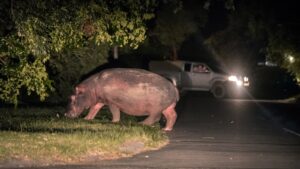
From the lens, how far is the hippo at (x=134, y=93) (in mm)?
18516

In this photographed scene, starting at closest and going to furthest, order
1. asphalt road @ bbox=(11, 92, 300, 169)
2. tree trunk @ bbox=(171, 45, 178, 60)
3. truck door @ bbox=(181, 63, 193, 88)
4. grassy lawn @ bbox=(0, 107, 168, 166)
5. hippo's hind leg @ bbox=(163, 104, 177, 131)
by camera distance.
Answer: grassy lawn @ bbox=(0, 107, 168, 166) < asphalt road @ bbox=(11, 92, 300, 169) < hippo's hind leg @ bbox=(163, 104, 177, 131) < truck door @ bbox=(181, 63, 193, 88) < tree trunk @ bbox=(171, 45, 178, 60)

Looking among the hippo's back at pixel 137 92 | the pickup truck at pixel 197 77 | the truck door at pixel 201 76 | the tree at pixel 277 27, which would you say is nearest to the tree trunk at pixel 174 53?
the tree at pixel 277 27

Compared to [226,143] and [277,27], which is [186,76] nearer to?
[277,27]

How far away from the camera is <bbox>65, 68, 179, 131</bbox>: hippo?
1852 centimetres

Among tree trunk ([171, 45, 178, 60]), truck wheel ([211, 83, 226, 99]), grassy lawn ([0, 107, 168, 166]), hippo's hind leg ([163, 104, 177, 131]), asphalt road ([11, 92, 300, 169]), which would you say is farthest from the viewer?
tree trunk ([171, 45, 178, 60])

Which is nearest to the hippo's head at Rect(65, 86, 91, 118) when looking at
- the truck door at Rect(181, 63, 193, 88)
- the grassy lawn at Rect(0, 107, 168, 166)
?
the grassy lawn at Rect(0, 107, 168, 166)

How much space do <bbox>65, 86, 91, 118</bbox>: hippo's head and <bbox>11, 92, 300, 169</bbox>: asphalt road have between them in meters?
2.72

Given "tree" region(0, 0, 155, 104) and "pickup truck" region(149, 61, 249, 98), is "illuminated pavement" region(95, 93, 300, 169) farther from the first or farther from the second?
"pickup truck" region(149, 61, 249, 98)

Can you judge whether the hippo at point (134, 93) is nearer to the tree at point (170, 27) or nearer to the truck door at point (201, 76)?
the truck door at point (201, 76)

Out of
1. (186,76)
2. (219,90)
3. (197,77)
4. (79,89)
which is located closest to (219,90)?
(219,90)

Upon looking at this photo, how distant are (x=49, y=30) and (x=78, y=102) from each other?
509cm

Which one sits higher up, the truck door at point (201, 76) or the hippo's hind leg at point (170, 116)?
the truck door at point (201, 76)

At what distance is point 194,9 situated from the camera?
5244 cm

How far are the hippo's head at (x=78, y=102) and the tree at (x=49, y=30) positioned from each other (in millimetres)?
3557
